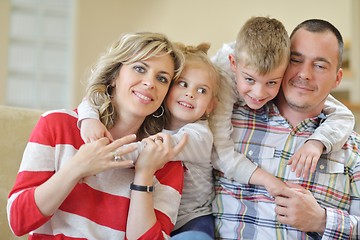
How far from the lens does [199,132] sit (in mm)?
1522

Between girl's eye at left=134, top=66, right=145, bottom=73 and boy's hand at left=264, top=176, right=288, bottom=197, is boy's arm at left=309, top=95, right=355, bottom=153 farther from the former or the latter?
girl's eye at left=134, top=66, right=145, bottom=73

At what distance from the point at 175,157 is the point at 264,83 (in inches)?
14.7

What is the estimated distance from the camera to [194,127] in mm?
1539

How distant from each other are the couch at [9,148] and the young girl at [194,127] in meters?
0.42

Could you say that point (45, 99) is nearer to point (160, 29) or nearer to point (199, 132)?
point (160, 29)

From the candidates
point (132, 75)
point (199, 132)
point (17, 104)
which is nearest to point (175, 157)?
point (199, 132)

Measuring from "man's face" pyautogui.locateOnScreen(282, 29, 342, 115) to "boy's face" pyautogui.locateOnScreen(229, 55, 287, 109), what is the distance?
0.07m

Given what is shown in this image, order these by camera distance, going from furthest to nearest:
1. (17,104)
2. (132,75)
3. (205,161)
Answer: (17,104), (205,161), (132,75)

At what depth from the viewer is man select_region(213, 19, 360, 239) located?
155cm

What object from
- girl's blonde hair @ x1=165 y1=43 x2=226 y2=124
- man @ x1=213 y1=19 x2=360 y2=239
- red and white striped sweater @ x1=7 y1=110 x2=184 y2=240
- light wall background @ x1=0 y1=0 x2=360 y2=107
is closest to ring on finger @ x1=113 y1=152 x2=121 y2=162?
red and white striped sweater @ x1=7 y1=110 x2=184 y2=240

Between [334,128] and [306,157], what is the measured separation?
0.54ft

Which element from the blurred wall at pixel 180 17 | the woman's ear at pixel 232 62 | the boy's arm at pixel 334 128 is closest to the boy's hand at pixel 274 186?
the boy's arm at pixel 334 128

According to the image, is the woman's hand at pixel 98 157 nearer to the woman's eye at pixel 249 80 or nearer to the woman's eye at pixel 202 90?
the woman's eye at pixel 202 90

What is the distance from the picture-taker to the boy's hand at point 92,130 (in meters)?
1.34
